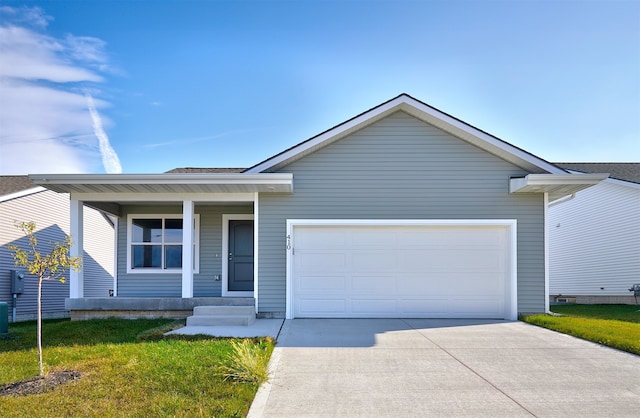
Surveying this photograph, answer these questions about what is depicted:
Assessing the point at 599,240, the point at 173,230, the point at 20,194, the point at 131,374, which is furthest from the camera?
the point at 599,240

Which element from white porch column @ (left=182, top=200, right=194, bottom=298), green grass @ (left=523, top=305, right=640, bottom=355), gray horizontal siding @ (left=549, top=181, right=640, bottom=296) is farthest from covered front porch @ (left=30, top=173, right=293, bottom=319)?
gray horizontal siding @ (left=549, top=181, right=640, bottom=296)

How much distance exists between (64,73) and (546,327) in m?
13.6

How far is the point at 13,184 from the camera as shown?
18234 mm

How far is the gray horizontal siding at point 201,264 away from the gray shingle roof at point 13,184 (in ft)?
20.3

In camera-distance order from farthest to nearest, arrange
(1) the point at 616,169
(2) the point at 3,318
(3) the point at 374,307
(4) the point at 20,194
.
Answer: (1) the point at 616,169
(4) the point at 20,194
(3) the point at 374,307
(2) the point at 3,318

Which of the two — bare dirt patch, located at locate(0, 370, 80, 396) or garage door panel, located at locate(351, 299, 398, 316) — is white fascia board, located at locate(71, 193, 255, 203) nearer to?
garage door panel, located at locate(351, 299, 398, 316)

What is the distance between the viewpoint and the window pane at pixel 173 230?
45.5 ft

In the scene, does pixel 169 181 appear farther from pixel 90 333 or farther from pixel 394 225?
pixel 394 225

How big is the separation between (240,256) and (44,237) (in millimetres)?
9540

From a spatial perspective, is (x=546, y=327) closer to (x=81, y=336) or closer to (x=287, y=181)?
(x=287, y=181)

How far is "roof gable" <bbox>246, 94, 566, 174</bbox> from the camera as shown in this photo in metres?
11.3

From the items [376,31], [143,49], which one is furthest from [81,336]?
[376,31]

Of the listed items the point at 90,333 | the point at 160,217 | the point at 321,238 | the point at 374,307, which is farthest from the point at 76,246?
the point at 374,307

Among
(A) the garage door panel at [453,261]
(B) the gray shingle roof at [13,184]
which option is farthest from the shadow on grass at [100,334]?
(B) the gray shingle roof at [13,184]
